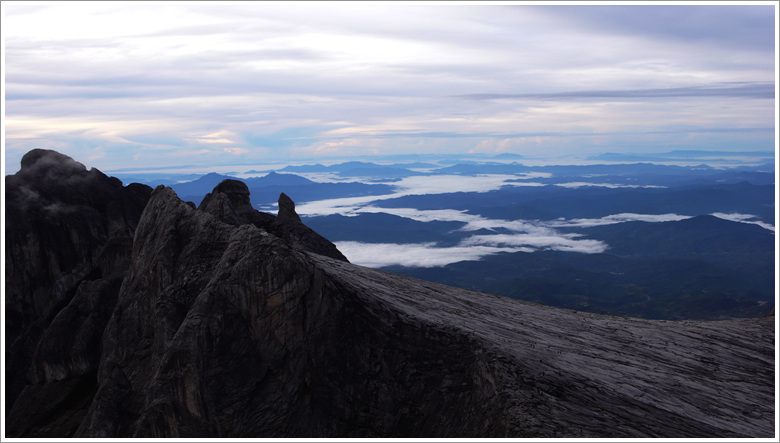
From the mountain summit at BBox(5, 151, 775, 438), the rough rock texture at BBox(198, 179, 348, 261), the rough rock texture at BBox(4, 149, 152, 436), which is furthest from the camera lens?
the rough rock texture at BBox(198, 179, 348, 261)

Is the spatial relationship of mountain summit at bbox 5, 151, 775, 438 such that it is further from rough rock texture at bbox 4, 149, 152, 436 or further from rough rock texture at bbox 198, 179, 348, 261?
rough rock texture at bbox 198, 179, 348, 261

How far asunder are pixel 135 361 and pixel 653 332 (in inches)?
2000

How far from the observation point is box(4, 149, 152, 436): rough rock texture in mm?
55750

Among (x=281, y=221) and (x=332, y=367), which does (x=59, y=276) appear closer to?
(x=281, y=221)

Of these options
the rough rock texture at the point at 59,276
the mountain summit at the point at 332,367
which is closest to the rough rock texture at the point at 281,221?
the rough rock texture at the point at 59,276

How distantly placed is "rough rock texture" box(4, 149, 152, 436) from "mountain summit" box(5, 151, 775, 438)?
0.52 metres

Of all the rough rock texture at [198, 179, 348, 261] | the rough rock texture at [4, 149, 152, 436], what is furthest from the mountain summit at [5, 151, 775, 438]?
the rough rock texture at [198, 179, 348, 261]

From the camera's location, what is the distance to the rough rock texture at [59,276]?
55.8 m

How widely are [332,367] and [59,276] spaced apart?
239ft

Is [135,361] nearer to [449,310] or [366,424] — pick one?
[366,424]

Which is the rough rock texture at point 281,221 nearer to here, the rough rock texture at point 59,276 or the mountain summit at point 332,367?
the rough rock texture at point 59,276

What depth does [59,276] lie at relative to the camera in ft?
296

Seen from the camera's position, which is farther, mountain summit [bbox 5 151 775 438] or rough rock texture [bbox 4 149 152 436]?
rough rock texture [bbox 4 149 152 436]

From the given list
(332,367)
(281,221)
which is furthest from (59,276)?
(332,367)
